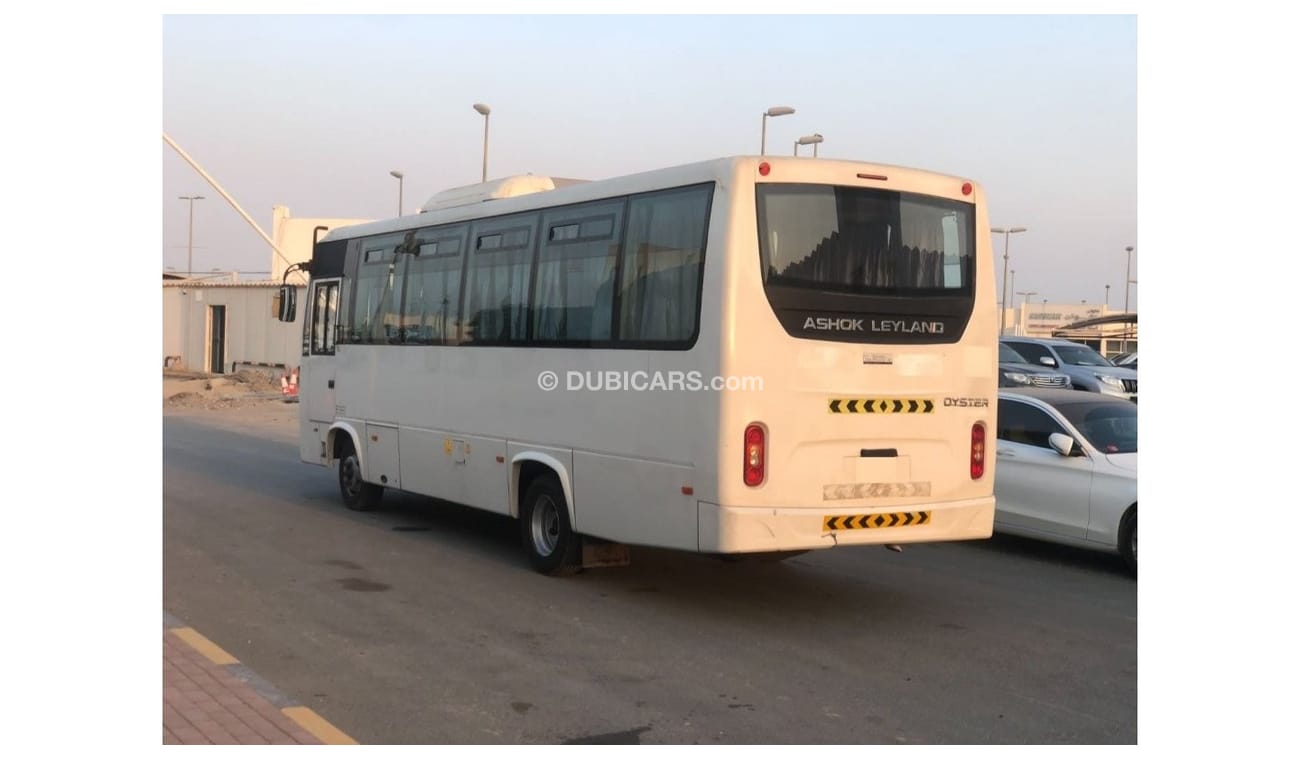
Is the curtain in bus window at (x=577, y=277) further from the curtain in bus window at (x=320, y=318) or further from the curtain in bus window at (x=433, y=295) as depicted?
the curtain in bus window at (x=320, y=318)

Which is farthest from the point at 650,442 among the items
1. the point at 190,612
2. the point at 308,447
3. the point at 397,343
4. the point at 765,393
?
the point at 308,447

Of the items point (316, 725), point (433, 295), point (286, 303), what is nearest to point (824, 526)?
point (316, 725)

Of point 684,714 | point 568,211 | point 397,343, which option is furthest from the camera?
point 397,343

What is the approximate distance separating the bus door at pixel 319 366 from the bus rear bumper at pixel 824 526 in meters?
7.17

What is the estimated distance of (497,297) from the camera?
11.2m

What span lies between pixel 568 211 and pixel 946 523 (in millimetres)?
3929

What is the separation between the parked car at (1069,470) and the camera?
430 inches

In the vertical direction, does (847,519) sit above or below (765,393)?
below

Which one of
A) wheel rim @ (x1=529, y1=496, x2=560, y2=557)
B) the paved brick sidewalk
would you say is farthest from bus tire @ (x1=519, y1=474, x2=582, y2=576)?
the paved brick sidewalk

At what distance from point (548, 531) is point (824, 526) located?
2.93 meters

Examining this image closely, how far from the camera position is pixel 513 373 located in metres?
10.8

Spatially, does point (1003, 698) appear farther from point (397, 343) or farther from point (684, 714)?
point (397, 343)

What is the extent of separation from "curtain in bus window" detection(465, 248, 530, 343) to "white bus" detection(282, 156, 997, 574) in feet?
0.09

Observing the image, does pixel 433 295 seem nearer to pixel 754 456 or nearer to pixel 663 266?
pixel 663 266
